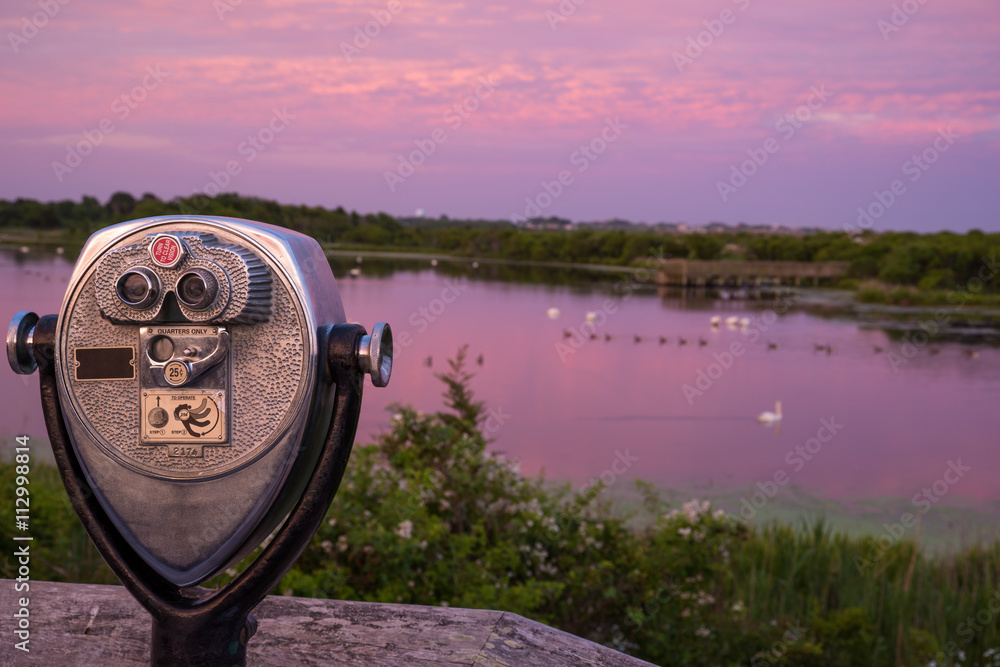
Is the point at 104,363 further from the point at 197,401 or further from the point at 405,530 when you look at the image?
the point at 405,530

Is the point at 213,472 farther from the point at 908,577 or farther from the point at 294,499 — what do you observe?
the point at 908,577

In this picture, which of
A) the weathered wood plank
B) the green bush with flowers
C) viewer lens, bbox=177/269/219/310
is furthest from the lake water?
viewer lens, bbox=177/269/219/310

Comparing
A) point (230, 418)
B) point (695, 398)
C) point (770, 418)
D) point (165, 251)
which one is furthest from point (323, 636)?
point (695, 398)

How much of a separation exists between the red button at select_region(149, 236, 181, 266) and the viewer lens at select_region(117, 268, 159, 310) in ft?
0.08

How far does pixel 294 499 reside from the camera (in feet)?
4.09

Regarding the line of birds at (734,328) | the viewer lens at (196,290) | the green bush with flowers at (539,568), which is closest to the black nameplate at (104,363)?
Answer: the viewer lens at (196,290)

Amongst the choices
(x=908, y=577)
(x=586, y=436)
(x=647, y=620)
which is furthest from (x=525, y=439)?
(x=647, y=620)

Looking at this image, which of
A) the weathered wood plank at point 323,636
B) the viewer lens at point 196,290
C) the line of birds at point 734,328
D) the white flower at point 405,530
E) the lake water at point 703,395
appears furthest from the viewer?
the line of birds at point 734,328

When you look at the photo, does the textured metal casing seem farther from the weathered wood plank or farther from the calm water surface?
the calm water surface

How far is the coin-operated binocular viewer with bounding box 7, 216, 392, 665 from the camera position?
115 centimetres

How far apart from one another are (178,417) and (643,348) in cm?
1330

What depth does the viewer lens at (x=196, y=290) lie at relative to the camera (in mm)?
1125

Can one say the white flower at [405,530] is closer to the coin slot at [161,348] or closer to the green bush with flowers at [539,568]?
the green bush with flowers at [539,568]

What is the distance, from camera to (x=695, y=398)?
10.4 meters
